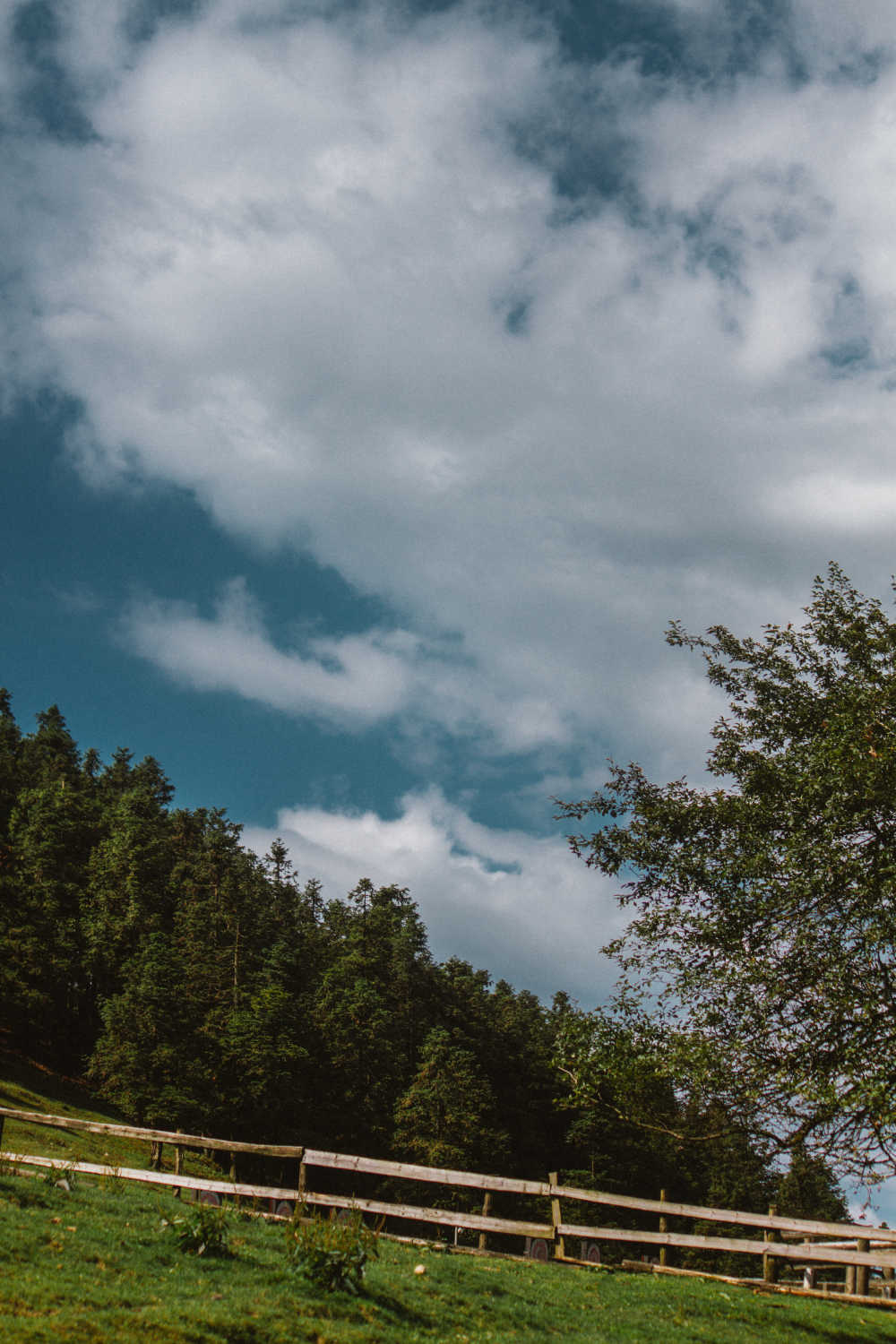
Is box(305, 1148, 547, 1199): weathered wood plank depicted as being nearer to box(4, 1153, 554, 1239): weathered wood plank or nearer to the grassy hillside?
box(4, 1153, 554, 1239): weathered wood plank

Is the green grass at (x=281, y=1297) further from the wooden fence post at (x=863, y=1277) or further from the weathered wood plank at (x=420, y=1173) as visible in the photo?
the weathered wood plank at (x=420, y=1173)

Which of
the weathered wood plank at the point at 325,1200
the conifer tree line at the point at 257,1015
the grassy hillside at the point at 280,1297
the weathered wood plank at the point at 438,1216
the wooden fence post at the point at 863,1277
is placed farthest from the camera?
the conifer tree line at the point at 257,1015

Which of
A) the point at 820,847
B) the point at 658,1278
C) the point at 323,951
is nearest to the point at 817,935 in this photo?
the point at 820,847

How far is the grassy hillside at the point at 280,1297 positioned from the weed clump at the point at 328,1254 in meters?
0.21

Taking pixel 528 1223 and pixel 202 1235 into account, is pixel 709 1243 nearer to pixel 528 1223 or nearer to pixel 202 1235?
pixel 528 1223

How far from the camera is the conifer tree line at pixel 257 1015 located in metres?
57.6

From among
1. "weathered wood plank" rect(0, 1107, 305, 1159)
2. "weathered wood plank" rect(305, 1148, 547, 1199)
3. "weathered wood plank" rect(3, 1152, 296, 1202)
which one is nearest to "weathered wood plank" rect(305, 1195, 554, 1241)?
"weathered wood plank" rect(305, 1148, 547, 1199)

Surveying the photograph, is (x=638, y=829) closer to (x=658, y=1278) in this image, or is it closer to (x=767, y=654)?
(x=767, y=654)

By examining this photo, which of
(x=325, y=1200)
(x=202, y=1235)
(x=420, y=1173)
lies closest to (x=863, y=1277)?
(x=420, y=1173)

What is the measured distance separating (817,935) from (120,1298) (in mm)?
12282

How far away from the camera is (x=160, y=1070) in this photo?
5384 cm

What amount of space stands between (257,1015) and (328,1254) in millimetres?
52537

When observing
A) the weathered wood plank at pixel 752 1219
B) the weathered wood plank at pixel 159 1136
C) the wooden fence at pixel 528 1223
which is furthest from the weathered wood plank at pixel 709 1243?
the weathered wood plank at pixel 159 1136

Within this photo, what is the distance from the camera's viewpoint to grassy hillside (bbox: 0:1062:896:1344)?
9.75 meters
